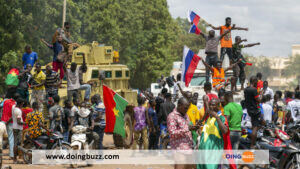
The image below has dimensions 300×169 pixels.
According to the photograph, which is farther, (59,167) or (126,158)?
(126,158)

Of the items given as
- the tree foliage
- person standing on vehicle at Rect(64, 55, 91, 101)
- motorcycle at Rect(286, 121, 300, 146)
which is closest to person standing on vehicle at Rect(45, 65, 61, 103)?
person standing on vehicle at Rect(64, 55, 91, 101)

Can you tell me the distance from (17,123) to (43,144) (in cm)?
107

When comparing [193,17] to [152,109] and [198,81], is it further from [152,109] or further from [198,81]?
[198,81]

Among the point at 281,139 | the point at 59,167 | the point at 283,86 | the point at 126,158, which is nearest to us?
the point at 281,139

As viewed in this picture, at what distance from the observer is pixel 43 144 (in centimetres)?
1389

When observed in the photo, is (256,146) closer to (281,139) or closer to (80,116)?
(281,139)

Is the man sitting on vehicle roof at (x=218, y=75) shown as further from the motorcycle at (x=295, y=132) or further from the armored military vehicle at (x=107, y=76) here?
the motorcycle at (x=295, y=132)

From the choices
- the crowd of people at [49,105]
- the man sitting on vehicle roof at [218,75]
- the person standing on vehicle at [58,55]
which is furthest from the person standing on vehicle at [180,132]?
the person standing on vehicle at [58,55]

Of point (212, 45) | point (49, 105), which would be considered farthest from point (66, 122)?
point (212, 45)

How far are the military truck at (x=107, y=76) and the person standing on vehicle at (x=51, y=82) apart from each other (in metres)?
0.84

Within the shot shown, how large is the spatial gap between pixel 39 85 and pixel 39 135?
3129mm

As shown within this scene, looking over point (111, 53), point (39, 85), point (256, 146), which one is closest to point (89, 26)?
point (111, 53)

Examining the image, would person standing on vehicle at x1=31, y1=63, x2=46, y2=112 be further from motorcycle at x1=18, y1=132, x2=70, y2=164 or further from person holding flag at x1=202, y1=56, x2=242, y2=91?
person holding flag at x1=202, y1=56, x2=242, y2=91

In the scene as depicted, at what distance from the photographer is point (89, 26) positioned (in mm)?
46031
